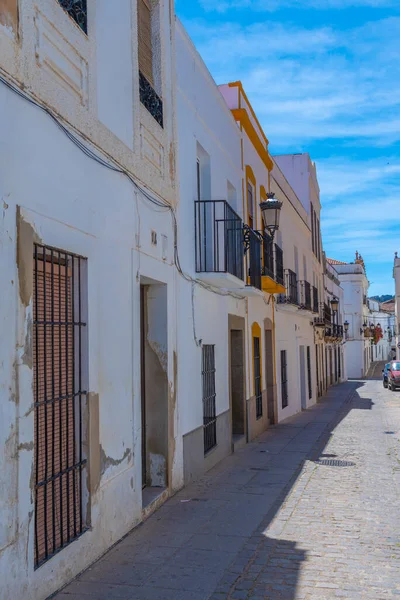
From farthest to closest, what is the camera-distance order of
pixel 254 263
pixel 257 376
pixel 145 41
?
pixel 257 376
pixel 254 263
pixel 145 41

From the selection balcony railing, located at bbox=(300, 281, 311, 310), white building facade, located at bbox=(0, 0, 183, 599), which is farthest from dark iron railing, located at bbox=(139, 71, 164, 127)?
balcony railing, located at bbox=(300, 281, 311, 310)

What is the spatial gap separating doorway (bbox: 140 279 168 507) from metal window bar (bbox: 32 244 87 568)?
2252 millimetres

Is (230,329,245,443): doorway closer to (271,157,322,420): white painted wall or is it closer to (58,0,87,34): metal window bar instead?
(271,157,322,420): white painted wall

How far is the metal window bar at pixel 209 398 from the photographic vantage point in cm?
941

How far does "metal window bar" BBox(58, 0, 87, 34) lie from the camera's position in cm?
507

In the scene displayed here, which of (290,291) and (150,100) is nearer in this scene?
(150,100)

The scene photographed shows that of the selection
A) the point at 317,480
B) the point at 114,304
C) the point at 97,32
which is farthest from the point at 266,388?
the point at 97,32

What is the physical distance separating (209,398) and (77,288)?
15.7ft

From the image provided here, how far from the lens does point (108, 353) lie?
571cm

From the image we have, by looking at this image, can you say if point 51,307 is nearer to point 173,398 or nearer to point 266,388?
point 173,398

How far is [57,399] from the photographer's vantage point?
471cm

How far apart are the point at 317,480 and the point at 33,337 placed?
5748 mm

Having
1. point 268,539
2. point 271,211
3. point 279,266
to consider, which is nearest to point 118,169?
point 268,539

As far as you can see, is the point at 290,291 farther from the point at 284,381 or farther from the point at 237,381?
the point at 237,381
